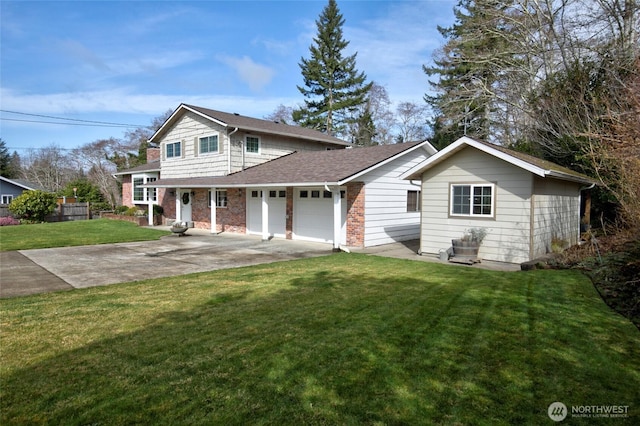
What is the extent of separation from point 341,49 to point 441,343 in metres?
38.6

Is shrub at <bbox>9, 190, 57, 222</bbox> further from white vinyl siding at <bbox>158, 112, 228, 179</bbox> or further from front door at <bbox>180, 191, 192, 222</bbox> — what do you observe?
front door at <bbox>180, 191, 192, 222</bbox>

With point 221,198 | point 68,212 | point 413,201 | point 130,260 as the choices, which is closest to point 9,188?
point 68,212

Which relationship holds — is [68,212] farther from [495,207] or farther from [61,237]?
[495,207]

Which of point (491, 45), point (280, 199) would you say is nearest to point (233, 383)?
point (280, 199)

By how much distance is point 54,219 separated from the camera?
25891 millimetres

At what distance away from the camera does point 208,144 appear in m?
19.3

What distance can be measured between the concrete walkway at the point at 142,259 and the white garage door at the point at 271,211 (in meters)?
1.16

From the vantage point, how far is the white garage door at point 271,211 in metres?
16.5

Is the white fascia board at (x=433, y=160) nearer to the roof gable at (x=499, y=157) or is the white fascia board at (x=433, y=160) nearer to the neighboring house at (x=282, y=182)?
the roof gable at (x=499, y=157)

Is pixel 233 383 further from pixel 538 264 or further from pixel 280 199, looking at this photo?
pixel 280 199


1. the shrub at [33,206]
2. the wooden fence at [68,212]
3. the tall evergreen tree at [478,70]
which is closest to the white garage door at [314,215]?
the tall evergreen tree at [478,70]

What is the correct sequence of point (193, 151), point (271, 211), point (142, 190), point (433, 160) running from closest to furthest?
point (433, 160), point (271, 211), point (193, 151), point (142, 190)

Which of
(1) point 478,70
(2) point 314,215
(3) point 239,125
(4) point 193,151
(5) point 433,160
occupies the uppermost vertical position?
(1) point 478,70

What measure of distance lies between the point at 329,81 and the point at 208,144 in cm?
2185
